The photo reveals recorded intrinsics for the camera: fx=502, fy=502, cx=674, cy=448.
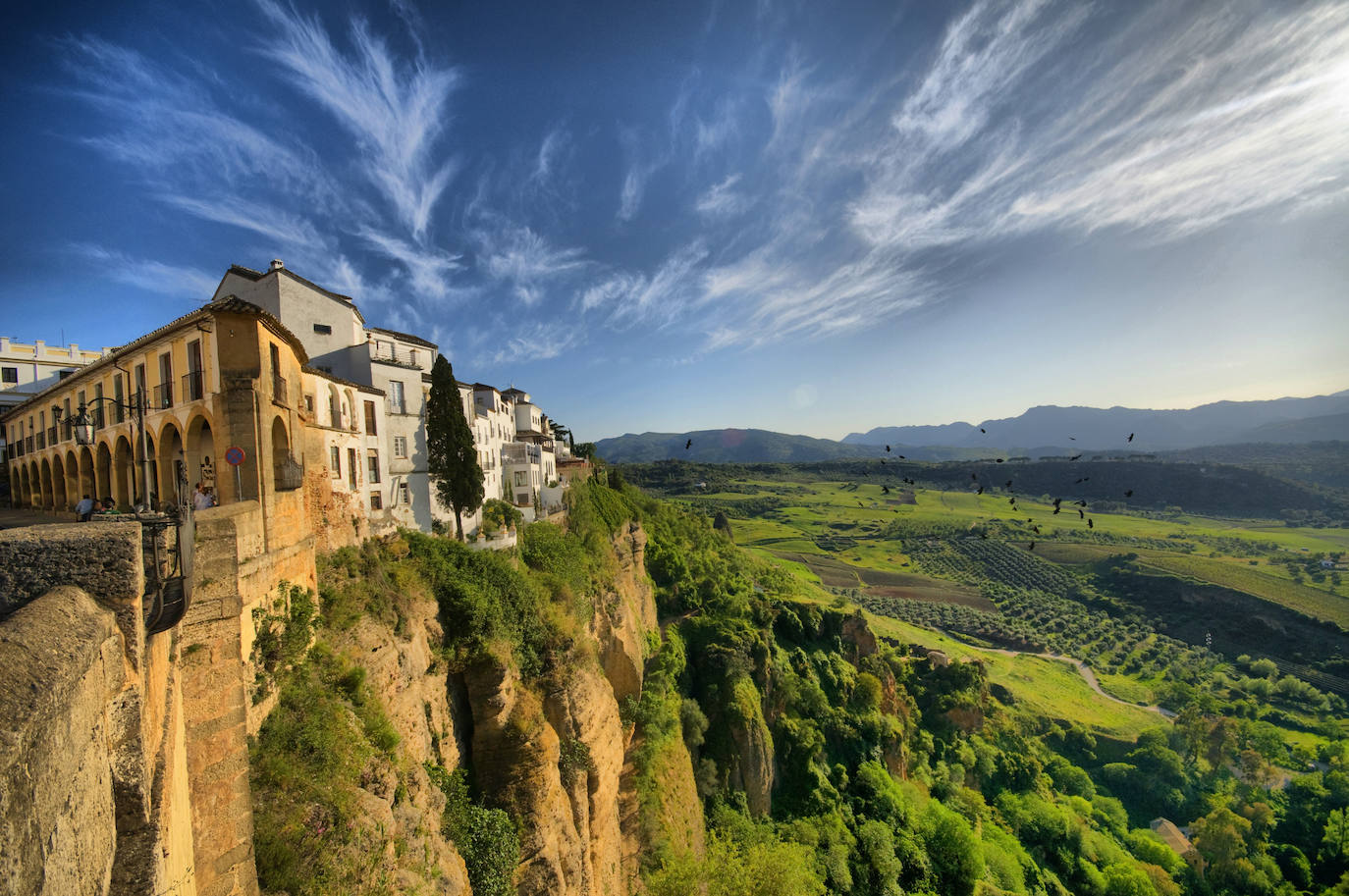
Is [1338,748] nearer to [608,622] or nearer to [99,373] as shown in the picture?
[608,622]

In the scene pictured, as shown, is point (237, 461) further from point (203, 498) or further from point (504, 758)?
point (504, 758)

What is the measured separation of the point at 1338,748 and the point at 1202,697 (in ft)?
33.1

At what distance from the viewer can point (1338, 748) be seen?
53.5 m

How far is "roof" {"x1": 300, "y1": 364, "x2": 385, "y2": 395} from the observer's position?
16892 millimetres

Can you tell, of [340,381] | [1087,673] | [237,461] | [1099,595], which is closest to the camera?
[237,461]

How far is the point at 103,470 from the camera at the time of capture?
60.4 ft

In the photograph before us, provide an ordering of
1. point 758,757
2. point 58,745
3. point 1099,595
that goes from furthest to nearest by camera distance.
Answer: point 1099,595 → point 758,757 → point 58,745

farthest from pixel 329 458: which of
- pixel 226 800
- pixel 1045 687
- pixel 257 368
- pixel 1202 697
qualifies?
pixel 1202 697

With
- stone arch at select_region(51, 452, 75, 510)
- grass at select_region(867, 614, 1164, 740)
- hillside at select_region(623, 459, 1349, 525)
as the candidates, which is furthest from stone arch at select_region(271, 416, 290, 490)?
hillside at select_region(623, 459, 1349, 525)

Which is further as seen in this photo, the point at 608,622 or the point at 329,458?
the point at 608,622

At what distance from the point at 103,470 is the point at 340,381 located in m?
8.86

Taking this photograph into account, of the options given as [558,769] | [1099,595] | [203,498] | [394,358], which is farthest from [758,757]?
[1099,595]

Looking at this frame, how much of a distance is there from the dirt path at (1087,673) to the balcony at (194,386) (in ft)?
285

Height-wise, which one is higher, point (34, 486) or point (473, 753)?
point (34, 486)
